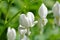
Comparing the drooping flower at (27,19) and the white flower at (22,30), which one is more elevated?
the drooping flower at (27,19)

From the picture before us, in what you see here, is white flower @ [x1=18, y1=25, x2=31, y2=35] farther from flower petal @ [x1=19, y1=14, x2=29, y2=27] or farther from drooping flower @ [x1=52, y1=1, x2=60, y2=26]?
drooping flower @ [x1=52, y1=1, x2=60, y2=26]


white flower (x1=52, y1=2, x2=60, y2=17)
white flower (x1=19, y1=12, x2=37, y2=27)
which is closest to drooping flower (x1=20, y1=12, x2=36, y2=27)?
white flower (x1=19, y1=12, x2=37, y2=27)

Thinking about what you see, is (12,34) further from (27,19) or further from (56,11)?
(56,11)

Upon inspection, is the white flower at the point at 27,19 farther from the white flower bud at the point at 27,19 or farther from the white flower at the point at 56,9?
the white flower at the point at 56,9

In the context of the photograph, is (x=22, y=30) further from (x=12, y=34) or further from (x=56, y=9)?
(x=56, y=9)

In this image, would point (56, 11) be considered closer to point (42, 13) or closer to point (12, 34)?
point (42, 13)

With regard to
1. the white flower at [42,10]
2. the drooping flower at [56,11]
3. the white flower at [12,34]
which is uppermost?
the white flower at [42,10]

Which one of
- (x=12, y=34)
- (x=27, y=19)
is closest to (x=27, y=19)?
(x=27, y=19)

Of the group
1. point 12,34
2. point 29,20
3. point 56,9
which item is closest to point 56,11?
point 56,9

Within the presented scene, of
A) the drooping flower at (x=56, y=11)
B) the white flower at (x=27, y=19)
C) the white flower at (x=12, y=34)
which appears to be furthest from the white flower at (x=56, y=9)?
the white flower at (x=12, y=34)
